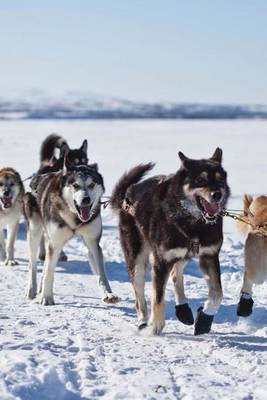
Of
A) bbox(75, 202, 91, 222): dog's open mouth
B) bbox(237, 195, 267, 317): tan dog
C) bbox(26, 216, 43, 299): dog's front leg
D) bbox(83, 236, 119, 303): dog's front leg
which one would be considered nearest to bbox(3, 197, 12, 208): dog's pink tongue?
bbox(26, 216, 43, 299): dog's front leg

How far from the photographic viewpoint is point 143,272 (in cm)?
459

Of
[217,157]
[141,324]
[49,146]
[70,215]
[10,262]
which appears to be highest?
[217,157]

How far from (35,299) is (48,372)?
2.51 metres

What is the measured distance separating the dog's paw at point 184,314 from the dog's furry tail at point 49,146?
10.0 feet

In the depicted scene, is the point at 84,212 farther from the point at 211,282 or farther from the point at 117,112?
the point at 117,112

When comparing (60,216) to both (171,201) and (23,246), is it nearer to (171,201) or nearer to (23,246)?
(171,201)

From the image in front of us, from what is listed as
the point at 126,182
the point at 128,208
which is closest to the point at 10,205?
the point at 126,182

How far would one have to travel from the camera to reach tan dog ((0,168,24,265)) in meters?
7.29

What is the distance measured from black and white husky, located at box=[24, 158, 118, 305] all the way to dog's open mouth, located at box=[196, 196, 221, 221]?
1429mm

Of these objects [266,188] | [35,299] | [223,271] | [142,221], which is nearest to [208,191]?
[142,221]

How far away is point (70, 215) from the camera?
5.37 metres

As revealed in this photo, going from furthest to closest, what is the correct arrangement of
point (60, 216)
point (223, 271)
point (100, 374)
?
point (223, 271)
point (60, 216)
point (100, 374)

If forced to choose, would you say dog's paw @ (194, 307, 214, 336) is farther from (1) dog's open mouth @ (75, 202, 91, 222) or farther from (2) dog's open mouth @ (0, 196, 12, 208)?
(2) dog's open mouth @ (0, 196, 12, 208)

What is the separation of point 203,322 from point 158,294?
0.31 meters
